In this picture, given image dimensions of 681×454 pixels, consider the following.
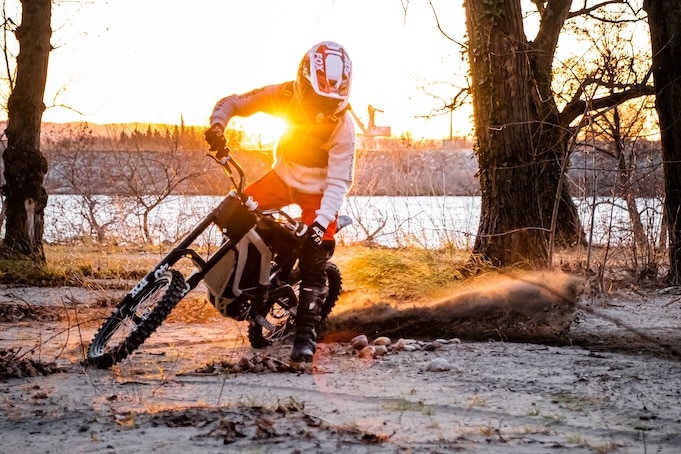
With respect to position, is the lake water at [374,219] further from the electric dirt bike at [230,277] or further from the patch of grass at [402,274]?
the electric dirt bike at [230,277]

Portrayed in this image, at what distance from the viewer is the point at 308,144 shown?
6.13 m

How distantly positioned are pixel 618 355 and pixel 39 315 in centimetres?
534

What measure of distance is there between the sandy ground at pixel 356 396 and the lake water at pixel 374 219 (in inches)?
183

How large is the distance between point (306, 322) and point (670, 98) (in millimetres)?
6062

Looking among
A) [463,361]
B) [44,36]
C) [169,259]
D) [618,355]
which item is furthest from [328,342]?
[44,36]

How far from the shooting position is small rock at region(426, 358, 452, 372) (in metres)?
5.79

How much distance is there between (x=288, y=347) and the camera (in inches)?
Answer: 264

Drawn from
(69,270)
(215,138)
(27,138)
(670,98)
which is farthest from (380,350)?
(27,138)

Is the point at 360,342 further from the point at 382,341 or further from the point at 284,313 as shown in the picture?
the point at 284,313

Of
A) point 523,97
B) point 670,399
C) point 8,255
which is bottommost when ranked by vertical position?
point 670,399

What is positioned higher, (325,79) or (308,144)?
(325,79)

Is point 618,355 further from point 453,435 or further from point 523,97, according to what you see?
point 523,97

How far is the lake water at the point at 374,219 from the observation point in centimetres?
1213

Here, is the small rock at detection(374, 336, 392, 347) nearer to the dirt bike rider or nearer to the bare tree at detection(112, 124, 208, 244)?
the dirt bike rider
